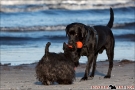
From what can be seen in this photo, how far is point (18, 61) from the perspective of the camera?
1252 centimetres

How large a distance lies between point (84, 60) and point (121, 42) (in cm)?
Answer: 485

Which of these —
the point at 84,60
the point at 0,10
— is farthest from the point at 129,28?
the point at 0,10

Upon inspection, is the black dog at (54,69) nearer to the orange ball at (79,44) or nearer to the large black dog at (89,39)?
the large black dog at (89,39)

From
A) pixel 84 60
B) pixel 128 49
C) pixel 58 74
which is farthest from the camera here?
pixel 128 49

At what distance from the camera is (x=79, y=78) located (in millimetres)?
9211

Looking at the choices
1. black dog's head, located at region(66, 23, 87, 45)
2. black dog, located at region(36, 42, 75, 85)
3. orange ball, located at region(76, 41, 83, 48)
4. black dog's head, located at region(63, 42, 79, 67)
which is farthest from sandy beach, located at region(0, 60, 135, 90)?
black dog's head, located at region(66, 23, 87, 45)

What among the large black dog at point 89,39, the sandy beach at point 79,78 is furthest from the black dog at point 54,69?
the large black dog at point 89,39

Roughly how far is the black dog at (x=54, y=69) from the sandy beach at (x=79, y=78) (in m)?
0.11

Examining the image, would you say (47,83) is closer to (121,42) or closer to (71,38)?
(71,38)

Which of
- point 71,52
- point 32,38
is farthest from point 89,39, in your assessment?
point 32,38

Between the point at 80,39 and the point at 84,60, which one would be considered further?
the point at 84,60

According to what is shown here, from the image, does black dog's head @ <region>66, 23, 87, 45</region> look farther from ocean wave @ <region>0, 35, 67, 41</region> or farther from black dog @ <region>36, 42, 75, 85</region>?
ocean wave @ <region>0, 35, 67, 41</region>

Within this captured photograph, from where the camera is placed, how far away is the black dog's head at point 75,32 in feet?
27.0

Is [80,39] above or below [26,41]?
above
